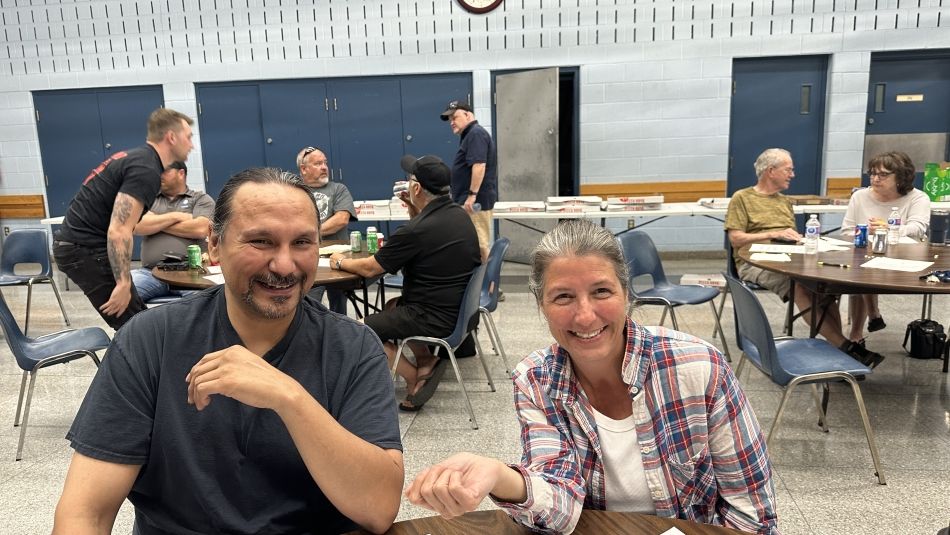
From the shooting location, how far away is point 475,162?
525 cm

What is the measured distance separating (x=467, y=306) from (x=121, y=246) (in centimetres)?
175

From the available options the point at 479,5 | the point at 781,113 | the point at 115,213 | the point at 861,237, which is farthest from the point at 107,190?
the point at 781,113

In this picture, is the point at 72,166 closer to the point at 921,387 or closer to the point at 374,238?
the point at 374,238

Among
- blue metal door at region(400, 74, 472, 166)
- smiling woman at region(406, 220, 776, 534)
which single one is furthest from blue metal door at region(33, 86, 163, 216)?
smiling woman at region(406, 220, 776, 534)

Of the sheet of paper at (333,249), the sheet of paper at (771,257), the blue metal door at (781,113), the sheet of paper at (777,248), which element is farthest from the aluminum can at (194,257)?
the blue metal door at (781,113)

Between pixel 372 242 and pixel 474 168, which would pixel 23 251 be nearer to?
pixel 372 242

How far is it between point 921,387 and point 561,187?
4.80 meters

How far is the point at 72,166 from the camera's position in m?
7.64

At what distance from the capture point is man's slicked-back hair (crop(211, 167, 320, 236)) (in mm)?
1201

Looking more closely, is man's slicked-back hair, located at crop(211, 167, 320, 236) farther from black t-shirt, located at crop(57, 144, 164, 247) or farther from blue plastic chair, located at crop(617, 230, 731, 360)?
blue plastic chair, located at crop(617, 230, 731, 360)

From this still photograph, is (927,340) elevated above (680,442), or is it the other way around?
(680,442)

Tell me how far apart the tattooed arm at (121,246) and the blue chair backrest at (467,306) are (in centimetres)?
168

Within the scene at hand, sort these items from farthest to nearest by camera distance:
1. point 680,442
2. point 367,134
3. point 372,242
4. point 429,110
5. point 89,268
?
point 367,134 → point 429,110 → point 372,242 → point 89,268 → point 680,442

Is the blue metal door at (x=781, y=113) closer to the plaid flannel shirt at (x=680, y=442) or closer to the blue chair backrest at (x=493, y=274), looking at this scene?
the blue chair backrest at (x=493, y=274)
